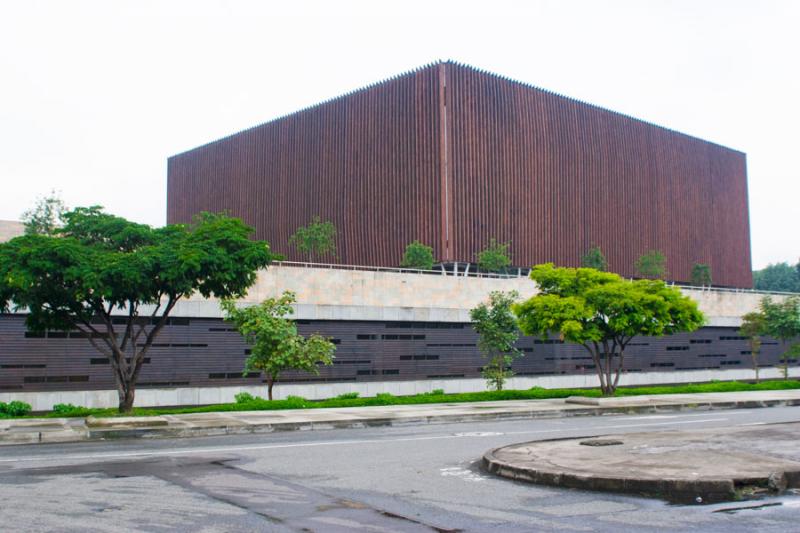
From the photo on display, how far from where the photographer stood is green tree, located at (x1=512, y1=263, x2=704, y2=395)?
28.3 m

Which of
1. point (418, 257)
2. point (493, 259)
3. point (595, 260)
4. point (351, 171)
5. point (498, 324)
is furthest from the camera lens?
point (351, 171)

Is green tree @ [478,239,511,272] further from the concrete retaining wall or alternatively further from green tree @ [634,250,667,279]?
green tree @ [634,250,667,279]

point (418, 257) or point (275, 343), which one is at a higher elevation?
point (418, 257)

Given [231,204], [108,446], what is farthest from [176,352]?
[231,204]

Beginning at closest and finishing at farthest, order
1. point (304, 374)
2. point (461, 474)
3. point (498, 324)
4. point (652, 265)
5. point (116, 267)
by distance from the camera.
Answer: point (461, 474) < point (116, 267) < point (498, 324) < point (304, 374) < point (652, 265)

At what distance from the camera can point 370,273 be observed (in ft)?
134

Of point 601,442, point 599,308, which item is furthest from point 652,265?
point 601,442

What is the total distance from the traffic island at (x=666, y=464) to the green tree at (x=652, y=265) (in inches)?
2517

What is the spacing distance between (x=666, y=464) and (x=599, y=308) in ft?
61.0

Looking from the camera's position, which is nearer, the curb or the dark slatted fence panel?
the curb

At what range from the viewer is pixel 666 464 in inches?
436

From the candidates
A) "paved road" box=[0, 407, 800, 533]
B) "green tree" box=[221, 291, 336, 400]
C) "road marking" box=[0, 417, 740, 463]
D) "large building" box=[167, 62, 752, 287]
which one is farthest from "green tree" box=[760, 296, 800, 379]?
"paved road" box=[0, 407, 800, 533]

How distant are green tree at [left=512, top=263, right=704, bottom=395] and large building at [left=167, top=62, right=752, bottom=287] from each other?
117 feet

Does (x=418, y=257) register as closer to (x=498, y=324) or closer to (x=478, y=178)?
(x=478, y=178)
